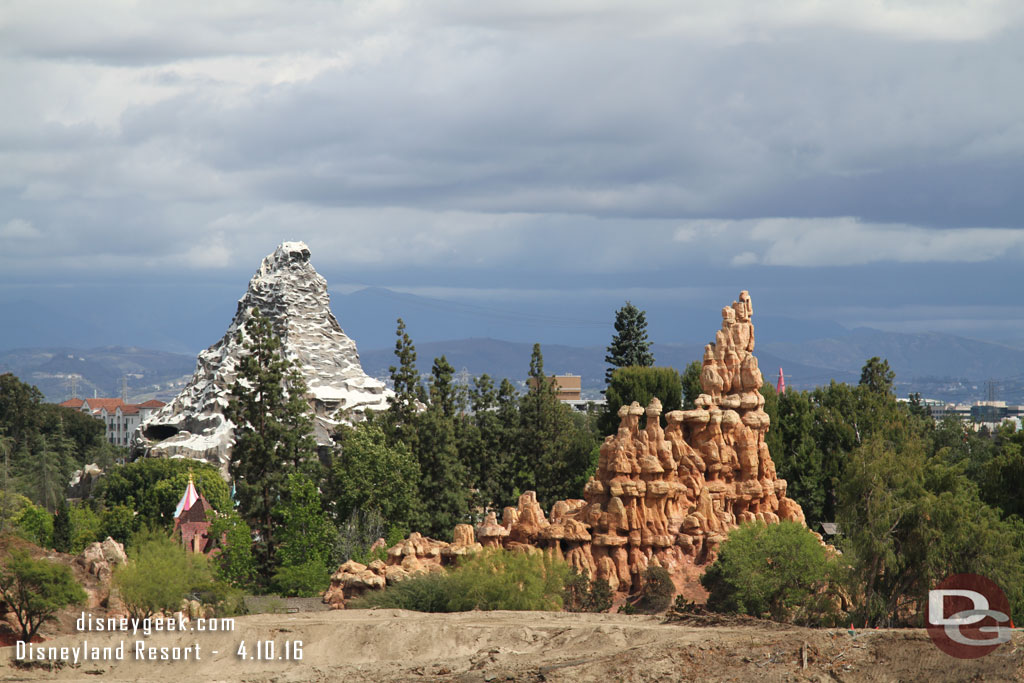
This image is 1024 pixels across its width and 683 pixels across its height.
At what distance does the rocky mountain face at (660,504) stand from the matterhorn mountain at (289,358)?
54.3 m

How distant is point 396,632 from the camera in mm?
35000

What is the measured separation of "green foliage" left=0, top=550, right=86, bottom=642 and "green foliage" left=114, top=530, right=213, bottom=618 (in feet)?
7.00

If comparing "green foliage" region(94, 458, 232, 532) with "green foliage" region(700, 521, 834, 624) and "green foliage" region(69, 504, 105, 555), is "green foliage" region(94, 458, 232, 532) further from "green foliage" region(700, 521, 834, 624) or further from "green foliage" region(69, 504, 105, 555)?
"green foliage" region(700, 521, 834, 624)

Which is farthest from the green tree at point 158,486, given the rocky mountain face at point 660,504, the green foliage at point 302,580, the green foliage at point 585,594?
the green foliage at point 585,594

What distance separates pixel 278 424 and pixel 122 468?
113 ft

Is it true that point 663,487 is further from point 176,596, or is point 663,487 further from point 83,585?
point 83,585

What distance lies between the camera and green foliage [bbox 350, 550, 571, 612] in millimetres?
41938

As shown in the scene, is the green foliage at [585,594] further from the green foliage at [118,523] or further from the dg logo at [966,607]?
the green foliage at [118,523]

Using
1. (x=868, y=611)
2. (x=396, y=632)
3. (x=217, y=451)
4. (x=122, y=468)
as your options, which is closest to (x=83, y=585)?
(x=396, y=632)

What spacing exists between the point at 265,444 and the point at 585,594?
22288 mm

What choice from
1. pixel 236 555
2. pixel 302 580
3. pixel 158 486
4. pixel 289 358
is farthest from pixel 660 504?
pixel 289 358

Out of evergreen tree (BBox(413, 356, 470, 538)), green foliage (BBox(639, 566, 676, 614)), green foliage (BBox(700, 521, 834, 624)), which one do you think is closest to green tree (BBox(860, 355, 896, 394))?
evergreen tree (BBox(413, 356, 470, 538))

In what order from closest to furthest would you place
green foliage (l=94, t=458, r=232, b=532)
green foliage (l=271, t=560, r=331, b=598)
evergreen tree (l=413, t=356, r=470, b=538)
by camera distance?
green foliage (l=271, t=560, r=331, b=598), evergreen tree (l=413, t=356, r=470, b=538), green foliage (l=94, t=458, r=232, b=532)

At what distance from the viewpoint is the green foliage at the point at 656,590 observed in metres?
46.8
